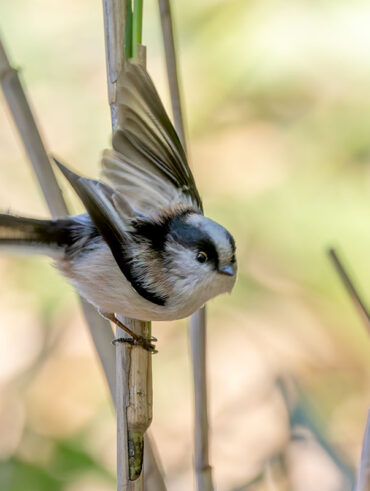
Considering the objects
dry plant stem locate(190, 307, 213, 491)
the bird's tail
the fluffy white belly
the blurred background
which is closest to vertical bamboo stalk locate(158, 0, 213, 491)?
dry plant stem locate(190, 307, 213, 491)

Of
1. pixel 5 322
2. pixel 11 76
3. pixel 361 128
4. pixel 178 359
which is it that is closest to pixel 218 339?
pixel 178 359

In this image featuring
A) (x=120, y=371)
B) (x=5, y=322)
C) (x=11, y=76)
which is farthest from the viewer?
(x=5, y=322)

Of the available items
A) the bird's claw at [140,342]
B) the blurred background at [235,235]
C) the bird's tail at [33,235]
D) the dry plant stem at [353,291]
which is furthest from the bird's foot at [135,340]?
the blurred background at [235,235]

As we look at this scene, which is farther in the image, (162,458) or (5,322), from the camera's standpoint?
(5,322)

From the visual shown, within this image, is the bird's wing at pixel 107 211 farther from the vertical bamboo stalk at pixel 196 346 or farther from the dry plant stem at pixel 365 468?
the dry plant stem at pixel 365 468

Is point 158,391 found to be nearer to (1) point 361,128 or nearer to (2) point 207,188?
(2) point 207,188

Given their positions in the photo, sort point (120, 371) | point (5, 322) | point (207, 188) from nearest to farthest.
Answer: point (120, 371) < point (5, 322) < point (207, 188)
